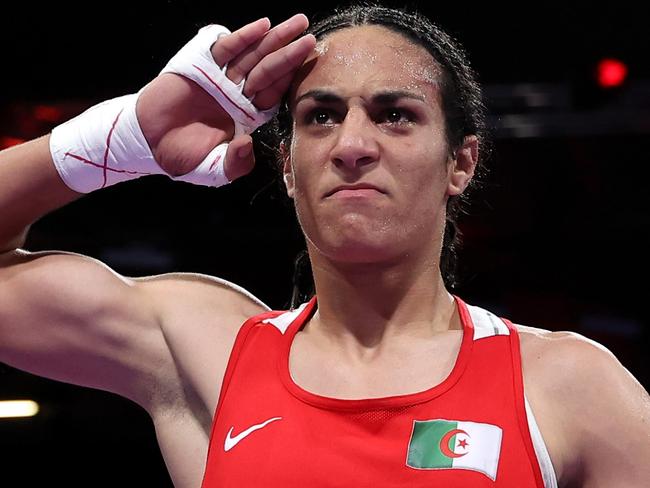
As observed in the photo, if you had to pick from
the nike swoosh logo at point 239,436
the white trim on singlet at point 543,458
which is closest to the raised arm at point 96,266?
the nike swoosh logo at point 239,436

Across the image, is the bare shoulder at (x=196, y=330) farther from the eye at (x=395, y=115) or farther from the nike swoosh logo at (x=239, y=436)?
the eye at (x=395, y=115)

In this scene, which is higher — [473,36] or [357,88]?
[473,36]

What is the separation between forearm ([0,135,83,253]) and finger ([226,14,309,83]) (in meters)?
0.37

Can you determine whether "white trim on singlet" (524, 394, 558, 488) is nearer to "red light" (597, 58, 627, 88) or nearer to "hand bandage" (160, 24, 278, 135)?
"hand bandage" (160, 24, 278, 135)

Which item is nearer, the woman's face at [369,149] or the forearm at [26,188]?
the woman's face at [369,149]

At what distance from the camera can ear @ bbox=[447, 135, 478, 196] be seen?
192 centimetres

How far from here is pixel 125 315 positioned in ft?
6.16

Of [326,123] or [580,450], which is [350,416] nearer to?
[580,450]

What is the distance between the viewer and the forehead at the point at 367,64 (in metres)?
1.83

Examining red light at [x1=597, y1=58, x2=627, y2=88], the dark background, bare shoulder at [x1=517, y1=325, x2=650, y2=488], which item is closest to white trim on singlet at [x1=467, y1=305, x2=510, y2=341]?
bare shoulder at [x1=517, y1=325, x2=650, y2=488]

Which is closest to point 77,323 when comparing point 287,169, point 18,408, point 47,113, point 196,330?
point 196,330

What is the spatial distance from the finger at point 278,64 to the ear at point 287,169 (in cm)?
19

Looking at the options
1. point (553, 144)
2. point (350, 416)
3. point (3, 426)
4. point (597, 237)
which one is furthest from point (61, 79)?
point (350, 416)

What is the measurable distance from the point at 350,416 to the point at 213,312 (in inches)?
14.6
